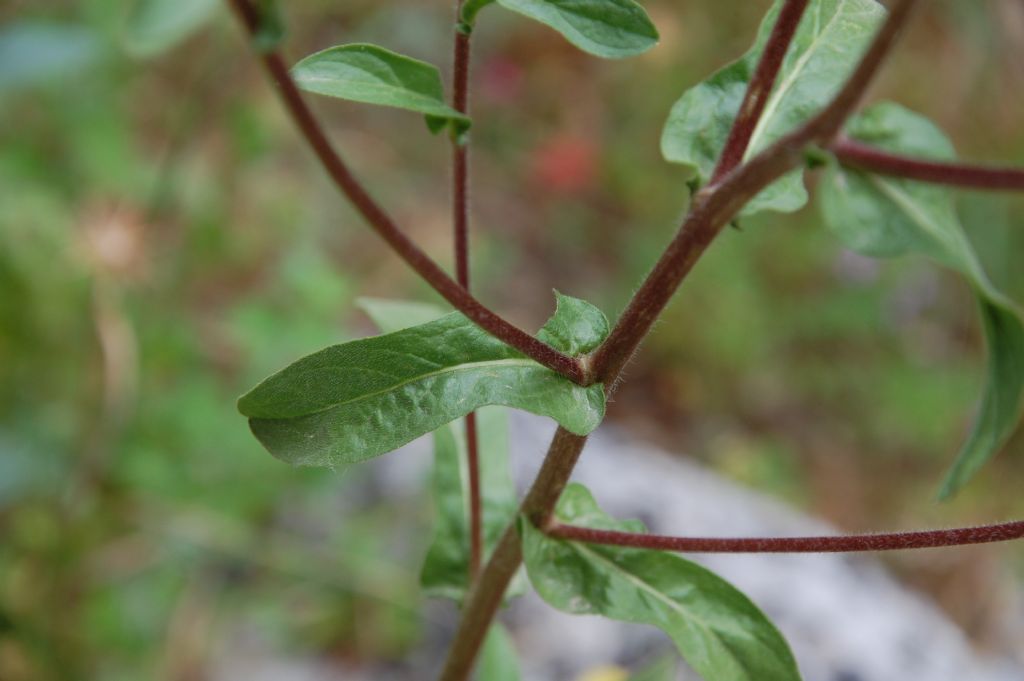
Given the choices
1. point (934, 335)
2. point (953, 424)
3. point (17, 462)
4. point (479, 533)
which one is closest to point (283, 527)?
point (17, 462)

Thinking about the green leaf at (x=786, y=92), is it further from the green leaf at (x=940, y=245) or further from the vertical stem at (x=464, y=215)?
the vertical stem at (x=464, y=215)

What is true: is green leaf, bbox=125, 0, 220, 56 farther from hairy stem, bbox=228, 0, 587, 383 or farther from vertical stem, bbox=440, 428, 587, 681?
vertical stem, bbox=440, 428, 587, 681

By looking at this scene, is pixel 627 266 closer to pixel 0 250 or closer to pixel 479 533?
pixel 0 250

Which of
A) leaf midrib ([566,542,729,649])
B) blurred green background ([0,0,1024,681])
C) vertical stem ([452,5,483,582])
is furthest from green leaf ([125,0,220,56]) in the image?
leaf midrib ([566,542,729,649])

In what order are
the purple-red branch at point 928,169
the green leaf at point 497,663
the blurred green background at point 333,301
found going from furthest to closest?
1. the blurred green background at point 333,301
2. the green leaf at point 497,663
3. the purple-red branch at point 928,169

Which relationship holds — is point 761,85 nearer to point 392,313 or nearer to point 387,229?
point 387,229

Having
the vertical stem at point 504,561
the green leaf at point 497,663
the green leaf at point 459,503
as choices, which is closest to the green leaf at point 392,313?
the green leaf at point 459,503

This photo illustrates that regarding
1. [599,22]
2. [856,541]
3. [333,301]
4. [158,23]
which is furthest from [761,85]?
[333,301]
